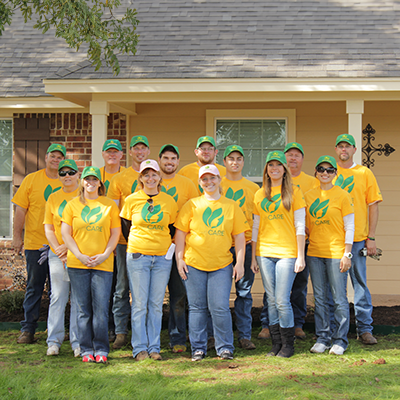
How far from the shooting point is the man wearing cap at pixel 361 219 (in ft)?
15.1

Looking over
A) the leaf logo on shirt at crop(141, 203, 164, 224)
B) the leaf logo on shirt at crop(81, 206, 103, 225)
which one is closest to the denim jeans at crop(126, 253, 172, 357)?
the leaf logo on shirt at crop(141, 203, 164, 224)

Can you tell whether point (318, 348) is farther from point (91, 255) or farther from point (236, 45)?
point (236, 45)

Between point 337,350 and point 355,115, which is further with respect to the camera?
point 355,115

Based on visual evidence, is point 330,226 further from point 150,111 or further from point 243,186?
point 150,111

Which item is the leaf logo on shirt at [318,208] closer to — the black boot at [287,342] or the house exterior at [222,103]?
the black boot at [287,342]

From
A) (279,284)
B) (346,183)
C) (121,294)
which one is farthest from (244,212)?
(121,294)

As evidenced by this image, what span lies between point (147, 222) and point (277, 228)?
3.77 feet

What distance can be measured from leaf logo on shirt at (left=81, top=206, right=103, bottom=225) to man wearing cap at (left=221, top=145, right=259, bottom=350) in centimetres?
120

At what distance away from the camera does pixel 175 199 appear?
4473 mm

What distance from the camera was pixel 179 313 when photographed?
4.54m

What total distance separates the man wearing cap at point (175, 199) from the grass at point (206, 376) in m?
0.18

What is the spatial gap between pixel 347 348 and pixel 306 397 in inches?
50.8

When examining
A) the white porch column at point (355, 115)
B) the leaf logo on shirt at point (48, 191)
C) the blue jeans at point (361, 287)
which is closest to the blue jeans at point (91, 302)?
the leaf logo on shirt at point (48, 191)

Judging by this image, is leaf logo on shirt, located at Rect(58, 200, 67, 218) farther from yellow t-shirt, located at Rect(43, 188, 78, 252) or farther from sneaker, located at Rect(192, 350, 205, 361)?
sneaker, located at Rect(192, 350, 205, 361)
